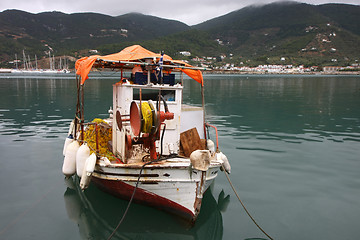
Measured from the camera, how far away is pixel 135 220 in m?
6.98

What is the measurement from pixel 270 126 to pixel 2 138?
16.5 meters

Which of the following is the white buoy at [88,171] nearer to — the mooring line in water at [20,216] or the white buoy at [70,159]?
the white buoy at [70,159]

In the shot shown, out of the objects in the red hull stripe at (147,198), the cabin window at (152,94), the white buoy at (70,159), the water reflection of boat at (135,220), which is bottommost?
the water reflection of boat at (135,220)

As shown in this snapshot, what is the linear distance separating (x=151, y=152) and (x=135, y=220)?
195cm

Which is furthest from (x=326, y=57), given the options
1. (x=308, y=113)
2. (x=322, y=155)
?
(x=322, y=155)

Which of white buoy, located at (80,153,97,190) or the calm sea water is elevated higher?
white buoy, located at (80,153,97,190)

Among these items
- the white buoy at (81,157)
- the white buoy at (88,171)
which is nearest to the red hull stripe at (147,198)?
the white buoy at (88,171)

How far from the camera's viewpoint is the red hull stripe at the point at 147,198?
660cm

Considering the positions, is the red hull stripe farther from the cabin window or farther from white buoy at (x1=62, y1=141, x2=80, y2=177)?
the cabin window

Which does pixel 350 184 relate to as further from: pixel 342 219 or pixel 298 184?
pixel 342 219

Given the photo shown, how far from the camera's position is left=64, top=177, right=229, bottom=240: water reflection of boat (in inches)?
257

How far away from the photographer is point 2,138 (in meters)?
14.2

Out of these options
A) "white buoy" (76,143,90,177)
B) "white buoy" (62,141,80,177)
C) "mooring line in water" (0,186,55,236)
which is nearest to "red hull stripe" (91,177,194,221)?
"white buoy" (76,143,90,177)

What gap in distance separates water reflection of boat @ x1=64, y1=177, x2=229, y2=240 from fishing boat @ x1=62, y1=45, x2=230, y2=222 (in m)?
0.36
